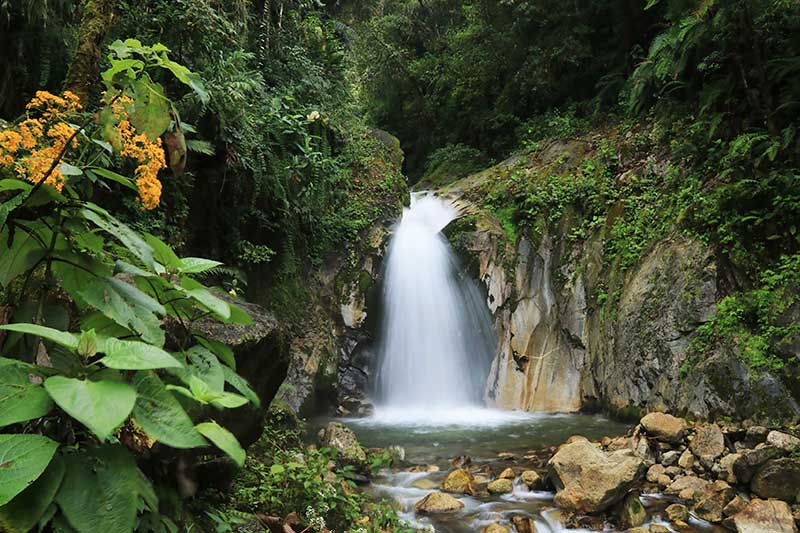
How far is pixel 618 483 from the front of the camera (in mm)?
4539

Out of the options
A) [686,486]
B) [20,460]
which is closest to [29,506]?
[20,460]

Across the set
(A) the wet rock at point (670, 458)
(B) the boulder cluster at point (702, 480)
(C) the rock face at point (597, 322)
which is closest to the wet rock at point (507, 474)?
(B) the boulder cluster at point (702, 480)

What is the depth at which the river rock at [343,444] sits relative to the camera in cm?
538

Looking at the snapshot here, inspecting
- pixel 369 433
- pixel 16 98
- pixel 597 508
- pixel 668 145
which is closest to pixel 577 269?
pixel 668 145

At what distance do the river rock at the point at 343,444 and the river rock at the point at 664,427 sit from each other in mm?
3274

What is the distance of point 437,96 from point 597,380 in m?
12.7

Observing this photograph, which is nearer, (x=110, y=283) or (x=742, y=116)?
(x=110, y=283)

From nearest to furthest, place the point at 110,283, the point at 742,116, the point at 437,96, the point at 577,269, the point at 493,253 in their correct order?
the point at 110,283 → the point at 742,116 → the point at 577,269 → the point at 493,253 → the point at 437,96

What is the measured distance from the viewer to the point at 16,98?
5.09m

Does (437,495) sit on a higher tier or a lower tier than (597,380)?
lower

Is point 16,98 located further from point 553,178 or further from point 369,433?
point 553,178

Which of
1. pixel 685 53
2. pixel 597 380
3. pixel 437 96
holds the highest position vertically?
pixel 437 96

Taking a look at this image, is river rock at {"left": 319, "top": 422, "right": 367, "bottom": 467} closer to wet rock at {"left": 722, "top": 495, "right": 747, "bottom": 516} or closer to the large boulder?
the large boulder

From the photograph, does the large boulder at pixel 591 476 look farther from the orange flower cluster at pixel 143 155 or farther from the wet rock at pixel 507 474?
the orange flower cluster at pixel 143 155
